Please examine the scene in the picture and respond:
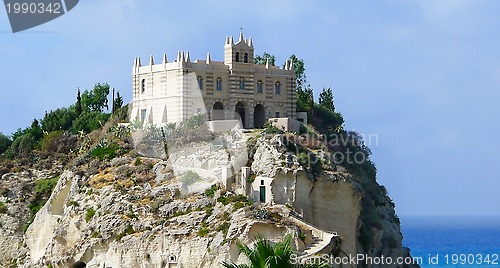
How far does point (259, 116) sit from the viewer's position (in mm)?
92750

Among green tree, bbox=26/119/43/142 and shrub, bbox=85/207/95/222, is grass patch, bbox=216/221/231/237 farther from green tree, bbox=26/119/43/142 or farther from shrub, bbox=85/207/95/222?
green tree, bbox=26/119/43/142

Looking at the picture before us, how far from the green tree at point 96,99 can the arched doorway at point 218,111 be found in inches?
700

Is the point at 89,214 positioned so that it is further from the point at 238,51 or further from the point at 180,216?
the point at 238,51

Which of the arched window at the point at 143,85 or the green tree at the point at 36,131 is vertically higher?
the arched window at the point at 143,85

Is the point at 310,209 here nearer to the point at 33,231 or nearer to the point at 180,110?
the point at 180,110

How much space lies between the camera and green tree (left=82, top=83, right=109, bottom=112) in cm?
10662

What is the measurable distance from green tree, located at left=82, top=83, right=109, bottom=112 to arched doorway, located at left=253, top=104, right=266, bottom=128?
697 inches

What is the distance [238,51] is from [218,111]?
4171 millimetres

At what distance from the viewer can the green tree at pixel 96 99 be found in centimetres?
10662

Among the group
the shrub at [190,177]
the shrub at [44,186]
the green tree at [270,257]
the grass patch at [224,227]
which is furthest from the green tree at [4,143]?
the green tree at [270,257]

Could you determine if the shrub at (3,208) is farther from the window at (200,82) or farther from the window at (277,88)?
the window at (277,88)

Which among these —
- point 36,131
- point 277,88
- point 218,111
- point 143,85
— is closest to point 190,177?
point 218,111

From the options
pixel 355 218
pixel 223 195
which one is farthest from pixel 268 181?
pixel 355 218

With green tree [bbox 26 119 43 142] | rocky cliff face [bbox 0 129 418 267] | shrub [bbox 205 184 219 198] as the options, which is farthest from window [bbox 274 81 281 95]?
green tree [bbox 26 119 43 142]
